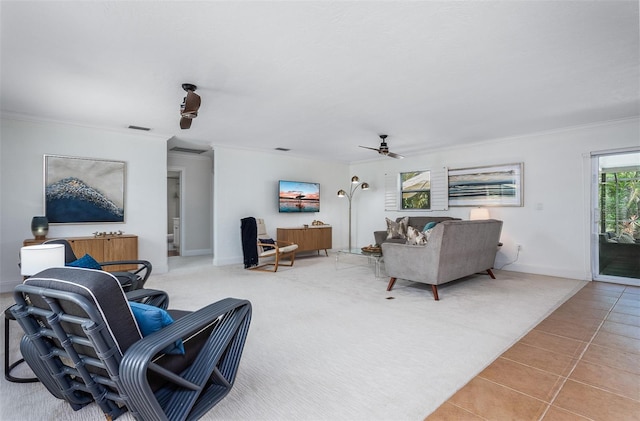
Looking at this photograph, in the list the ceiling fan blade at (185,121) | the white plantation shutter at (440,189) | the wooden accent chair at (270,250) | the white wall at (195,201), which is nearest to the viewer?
the ceiling fan blade at (185,121)

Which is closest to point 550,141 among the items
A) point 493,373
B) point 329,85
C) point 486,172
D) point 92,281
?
point 486,172

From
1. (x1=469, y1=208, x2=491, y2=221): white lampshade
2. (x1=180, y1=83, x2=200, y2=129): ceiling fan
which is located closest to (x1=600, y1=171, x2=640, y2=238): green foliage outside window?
(x1=469, y1=208, x2=491, y2=221): white lampshade

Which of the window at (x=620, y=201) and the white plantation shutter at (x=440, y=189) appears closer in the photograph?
the window at (x=620, y=201)

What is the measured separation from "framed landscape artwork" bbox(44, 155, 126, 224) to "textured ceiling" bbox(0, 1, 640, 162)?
646 mm

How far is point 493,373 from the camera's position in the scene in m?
2.08

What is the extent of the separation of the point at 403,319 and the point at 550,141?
419 cm

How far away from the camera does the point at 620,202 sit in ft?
15.2

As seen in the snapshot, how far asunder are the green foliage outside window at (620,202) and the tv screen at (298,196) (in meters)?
5.29

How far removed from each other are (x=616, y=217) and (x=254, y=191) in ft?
20.3

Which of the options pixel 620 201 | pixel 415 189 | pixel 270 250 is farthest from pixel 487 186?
pixel 270 250

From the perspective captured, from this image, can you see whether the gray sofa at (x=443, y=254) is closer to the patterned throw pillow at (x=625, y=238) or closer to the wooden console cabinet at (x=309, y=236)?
the patterned throw pillow at (x=625, y=238)

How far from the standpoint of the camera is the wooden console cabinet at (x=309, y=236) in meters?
6.72

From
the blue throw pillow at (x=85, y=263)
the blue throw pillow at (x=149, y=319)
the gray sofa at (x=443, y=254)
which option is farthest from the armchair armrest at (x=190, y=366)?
the gray sofa at (x=443, y=254)

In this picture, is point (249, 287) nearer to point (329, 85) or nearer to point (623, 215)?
point (329, 85)
